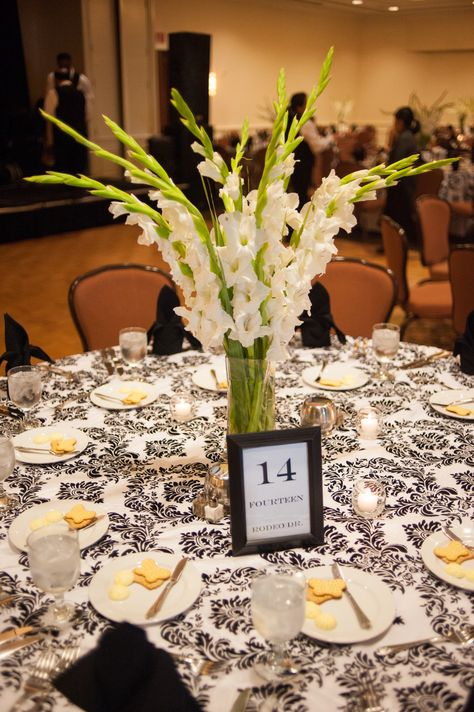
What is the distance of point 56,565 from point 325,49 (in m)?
15.5

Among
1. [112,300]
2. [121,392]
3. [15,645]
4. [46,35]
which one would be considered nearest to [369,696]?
[15,645]

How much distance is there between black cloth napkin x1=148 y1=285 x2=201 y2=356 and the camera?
2301 mm

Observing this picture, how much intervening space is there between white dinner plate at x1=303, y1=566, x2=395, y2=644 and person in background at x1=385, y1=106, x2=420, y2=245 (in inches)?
222

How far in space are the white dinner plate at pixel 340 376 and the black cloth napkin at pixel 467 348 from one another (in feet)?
0.99

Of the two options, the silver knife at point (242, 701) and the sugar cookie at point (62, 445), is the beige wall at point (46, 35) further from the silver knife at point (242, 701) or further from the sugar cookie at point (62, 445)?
the silver knife at point (242, 701)

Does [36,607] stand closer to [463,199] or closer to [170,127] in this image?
[463,199]

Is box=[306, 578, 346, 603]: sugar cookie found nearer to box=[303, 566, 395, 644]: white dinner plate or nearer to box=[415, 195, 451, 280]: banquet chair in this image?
box=[303, 566, 395, 644]: white dinner plate

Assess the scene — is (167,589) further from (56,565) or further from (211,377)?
(211,377)

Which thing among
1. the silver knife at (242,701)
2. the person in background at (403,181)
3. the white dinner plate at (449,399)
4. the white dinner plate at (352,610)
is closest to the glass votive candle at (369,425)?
the white dinner plate at (449,399)

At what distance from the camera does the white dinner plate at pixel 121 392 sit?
195 centimetres

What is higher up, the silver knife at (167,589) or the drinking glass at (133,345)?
the drinking glass at (133,345)

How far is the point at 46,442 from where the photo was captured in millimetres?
1733

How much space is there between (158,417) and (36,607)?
766 millimetres

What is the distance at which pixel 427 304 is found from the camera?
3.88m
